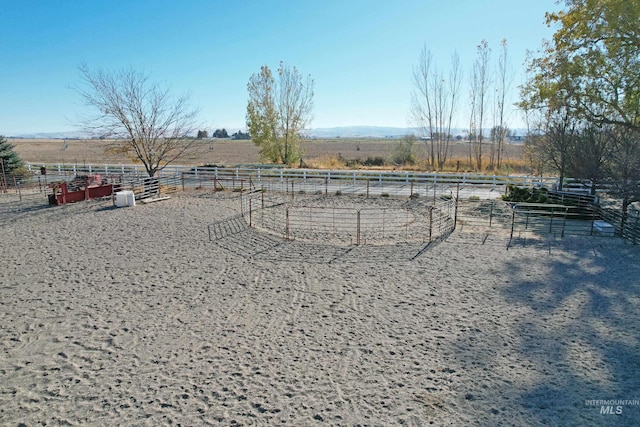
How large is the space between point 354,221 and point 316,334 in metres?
8.43

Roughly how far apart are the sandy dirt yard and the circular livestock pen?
985 mm

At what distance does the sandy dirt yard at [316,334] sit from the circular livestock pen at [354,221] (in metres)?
0.98

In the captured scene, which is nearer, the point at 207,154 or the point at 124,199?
the point at 124,199

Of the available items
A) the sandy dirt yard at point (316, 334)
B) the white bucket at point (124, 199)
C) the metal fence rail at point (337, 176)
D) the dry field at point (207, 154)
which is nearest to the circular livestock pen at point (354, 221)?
the sandy dirt yard at point (316, 334)

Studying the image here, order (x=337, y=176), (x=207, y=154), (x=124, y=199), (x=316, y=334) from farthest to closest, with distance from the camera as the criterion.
→ (x=207, y=154) < (x=337, y=176) < (x=124, y=199) < (x=316, y=334)

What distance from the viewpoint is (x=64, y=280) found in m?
8.80

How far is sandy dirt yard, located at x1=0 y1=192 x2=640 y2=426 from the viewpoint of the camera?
484 centimetres

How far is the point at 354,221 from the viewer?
1473cm

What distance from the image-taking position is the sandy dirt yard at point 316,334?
15.9 feet

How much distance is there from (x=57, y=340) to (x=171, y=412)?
2882 millimetres

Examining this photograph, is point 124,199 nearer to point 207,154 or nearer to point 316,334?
point 316,334

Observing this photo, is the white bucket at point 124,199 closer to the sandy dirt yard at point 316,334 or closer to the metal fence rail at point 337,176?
the metal fence rail at point 337,176

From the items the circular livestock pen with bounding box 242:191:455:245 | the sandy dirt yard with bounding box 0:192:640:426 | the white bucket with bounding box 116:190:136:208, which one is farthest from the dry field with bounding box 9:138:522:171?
the sandy dirt yard with bounding box 0:192:640:426

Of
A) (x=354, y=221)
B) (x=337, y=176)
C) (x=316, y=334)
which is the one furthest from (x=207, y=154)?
(x=316, y=334)
